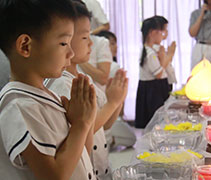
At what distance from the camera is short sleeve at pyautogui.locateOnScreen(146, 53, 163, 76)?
3.64 m

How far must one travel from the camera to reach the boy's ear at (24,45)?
846 millimetres

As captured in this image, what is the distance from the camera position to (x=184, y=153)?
104cm

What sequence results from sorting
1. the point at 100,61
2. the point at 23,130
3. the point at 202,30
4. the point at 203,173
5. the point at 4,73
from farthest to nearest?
the point at 202,30 < the point at 100,61 < the point at 4,73 < the point at 203,173 < the point at 23,130

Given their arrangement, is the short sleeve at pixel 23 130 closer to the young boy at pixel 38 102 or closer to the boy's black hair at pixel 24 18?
the young boy at pixel 38 102

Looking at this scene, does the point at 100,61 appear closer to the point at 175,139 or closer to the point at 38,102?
the point at 175,139

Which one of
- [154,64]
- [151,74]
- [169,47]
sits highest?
[169,47]

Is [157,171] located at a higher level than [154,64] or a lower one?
higher

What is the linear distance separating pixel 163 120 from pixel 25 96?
0.85 metres

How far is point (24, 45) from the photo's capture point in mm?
853

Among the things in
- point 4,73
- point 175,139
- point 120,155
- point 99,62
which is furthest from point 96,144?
point 120,155

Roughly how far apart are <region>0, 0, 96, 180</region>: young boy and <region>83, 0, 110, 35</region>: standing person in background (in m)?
2.27

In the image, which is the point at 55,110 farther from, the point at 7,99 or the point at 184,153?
the point at 184,153

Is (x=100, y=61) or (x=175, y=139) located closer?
(x=175, y=139)

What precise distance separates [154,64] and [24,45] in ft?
9.55
